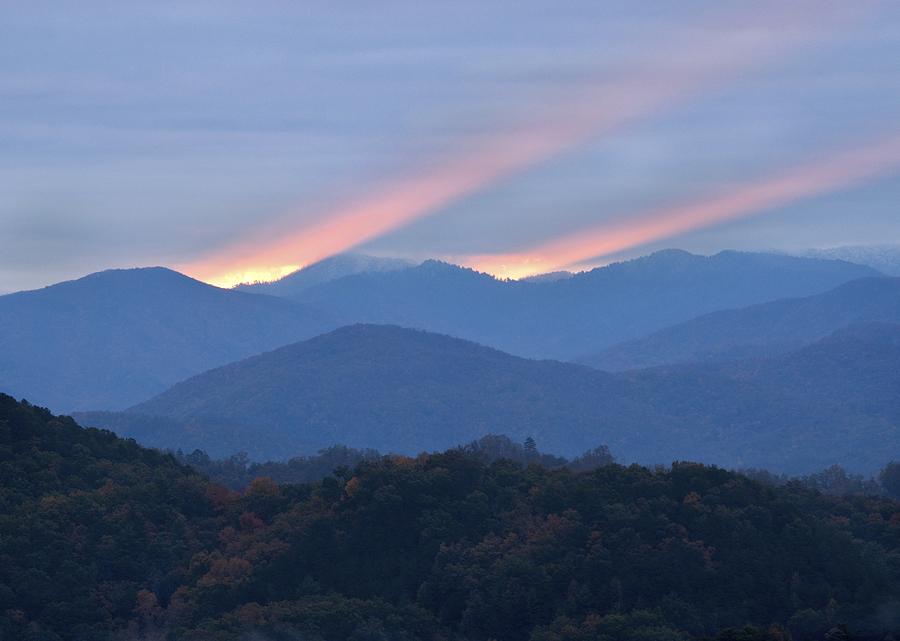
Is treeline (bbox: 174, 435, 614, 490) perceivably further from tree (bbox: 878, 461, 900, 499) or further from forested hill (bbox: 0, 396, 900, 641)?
forested hill (bbox: 0, 396, 900, 641)

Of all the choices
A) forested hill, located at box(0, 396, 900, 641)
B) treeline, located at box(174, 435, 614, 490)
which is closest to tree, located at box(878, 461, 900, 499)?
treeline, located at box(174, 435, 614, 490)

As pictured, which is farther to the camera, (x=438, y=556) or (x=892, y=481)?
(x=892, y=481)

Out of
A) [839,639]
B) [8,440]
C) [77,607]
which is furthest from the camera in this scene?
[8,440]

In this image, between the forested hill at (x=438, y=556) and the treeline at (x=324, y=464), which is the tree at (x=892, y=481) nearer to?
the treeline at (x=324, y=464)

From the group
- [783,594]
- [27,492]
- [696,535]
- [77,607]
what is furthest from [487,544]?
[27,492]

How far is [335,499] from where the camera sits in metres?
83.0

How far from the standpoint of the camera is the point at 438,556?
74.6 metres

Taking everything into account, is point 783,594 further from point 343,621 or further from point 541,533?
point 343,621

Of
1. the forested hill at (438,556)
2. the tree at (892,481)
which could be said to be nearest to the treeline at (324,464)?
the tree at (892,481)

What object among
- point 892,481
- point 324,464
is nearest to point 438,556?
point 892,481

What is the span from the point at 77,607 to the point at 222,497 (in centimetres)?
1801

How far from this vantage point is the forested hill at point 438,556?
224ft

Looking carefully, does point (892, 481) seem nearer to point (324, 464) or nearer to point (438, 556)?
point (324, 464)

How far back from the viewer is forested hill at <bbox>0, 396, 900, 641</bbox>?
2682 inches
